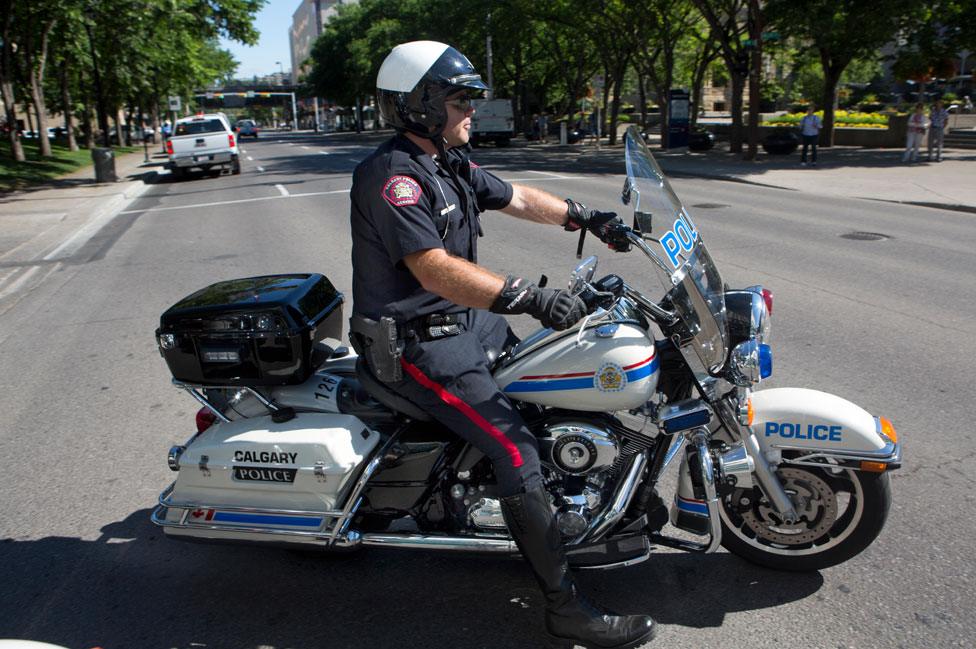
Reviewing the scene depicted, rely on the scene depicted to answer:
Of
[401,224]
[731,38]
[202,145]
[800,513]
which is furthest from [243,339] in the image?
[731,38]

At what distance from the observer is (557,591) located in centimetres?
277

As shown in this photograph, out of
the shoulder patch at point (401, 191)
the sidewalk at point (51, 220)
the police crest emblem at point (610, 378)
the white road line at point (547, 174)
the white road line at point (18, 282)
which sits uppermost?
the shoulder patch at point (401, 191)

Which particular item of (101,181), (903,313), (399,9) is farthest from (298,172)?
(399,9)

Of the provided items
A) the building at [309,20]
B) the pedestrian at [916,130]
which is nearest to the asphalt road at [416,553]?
the pedestrian at [916,130]

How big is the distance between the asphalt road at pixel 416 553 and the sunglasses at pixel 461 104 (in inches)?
74.1

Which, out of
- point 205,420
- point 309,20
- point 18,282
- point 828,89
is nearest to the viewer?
point 205,420

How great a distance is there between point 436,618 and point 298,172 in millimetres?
24477

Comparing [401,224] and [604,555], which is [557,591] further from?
[401,224]

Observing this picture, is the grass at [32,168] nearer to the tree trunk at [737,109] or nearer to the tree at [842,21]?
the tree trunk at [737,109]

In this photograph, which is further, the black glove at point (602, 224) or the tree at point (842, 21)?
the tree at point (842, 21)

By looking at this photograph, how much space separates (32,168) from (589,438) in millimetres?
29332

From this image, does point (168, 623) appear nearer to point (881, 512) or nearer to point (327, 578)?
point (327, 578)

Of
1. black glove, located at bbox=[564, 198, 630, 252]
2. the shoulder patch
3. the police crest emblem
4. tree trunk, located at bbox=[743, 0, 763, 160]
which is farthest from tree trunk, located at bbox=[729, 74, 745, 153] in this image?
the shoulder patch

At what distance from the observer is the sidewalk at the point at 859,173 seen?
15.5 metres
